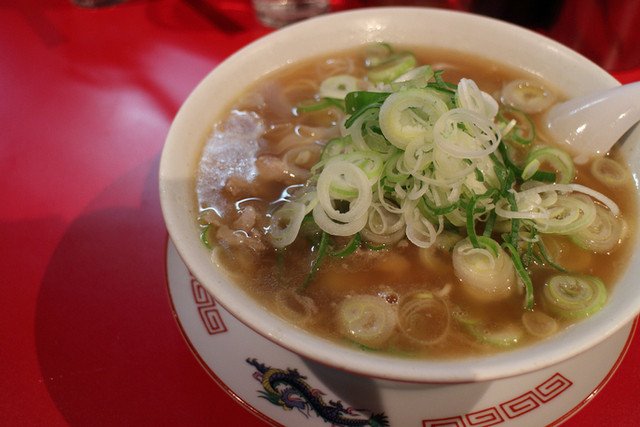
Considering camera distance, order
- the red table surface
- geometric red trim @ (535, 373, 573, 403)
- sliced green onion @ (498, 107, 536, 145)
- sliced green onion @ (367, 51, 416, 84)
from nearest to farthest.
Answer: geometric red trim @ (535, 373, 573, 403), the red table surface, sliced green onion @ (498, 107, 536, 145), sliced green onion @ (367, 51, 416, 84)

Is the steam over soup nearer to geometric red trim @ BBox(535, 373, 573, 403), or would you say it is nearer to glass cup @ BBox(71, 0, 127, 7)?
geometric red trim @ BBox(535, 373, 573, 403)

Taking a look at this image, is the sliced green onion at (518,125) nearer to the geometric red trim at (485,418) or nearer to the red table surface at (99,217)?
the red table surface at (99,217)

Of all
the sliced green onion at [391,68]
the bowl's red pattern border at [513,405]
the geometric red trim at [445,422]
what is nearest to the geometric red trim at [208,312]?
the bowl's red pattern border at [513,405]

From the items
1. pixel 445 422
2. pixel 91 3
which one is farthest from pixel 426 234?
pixel 91 3

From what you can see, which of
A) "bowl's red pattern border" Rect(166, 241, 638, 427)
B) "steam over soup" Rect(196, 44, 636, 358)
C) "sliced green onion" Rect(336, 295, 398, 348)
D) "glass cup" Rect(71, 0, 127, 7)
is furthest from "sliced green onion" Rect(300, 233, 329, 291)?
"glass cup" Rect(71, 0, 127, 7)

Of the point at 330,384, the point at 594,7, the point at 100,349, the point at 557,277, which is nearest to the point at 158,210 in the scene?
the point at 100,349
